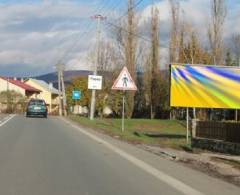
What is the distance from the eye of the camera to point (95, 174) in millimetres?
12562

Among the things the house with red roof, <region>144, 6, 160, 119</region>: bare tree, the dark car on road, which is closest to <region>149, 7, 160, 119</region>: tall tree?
<region>144, 6, 160, 119</region>: bare tree

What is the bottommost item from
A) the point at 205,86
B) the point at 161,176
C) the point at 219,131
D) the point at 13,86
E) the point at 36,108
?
the point at 161,176

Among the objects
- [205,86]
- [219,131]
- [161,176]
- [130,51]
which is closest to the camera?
[161,176]

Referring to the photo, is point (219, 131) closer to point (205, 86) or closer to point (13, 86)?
point (205, 86)

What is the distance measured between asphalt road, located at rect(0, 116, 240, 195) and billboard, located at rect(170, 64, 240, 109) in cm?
466

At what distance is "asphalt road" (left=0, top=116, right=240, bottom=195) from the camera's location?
412 inches

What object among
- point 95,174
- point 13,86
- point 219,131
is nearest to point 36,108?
point 219,131

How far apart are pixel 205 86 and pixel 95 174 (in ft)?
35.6

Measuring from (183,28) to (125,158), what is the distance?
43.9 m

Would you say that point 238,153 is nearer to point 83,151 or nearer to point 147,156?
point 147,156

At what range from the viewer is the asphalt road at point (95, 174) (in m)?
10.5

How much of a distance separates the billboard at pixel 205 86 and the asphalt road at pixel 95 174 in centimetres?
466

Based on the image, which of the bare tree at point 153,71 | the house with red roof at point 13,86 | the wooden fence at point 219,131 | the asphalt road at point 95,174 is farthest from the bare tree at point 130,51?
the house with red roof at point 13,86

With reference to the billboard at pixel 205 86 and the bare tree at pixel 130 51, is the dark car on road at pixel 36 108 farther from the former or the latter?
the billboard at pixel 205 86
